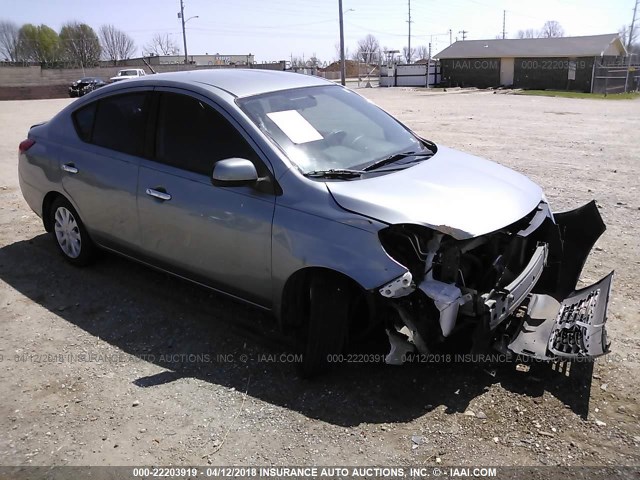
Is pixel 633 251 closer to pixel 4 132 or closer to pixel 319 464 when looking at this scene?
pixel 319 464

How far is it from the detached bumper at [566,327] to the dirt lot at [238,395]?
26 centimetres

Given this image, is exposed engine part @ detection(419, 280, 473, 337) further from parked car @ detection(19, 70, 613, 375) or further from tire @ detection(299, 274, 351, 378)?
tire @ detection(299, 274, 351, 378)

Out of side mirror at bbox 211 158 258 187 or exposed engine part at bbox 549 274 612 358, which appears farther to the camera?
side mirror at bbox 211 158 258 187

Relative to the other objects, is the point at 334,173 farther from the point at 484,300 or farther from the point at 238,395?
the point at 238,395

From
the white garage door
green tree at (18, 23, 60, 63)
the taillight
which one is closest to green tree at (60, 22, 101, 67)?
green tree at (18, 23, 60, 63)

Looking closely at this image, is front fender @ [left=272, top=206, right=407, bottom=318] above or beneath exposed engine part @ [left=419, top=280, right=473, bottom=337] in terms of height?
above

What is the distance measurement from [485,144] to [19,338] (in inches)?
420

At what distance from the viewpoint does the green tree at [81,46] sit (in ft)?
260

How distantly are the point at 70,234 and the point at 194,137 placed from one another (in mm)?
2002

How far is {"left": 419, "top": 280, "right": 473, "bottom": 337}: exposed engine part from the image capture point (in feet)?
9.98

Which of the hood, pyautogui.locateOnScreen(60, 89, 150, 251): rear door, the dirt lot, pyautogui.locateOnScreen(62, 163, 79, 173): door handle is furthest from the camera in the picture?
pyautogui.locateOnScreen(62, 163, 79, 173): door handle

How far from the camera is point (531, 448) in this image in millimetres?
2895

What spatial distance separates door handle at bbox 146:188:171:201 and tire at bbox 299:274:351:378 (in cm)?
139

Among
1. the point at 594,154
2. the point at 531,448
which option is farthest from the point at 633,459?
the point at 594,154
